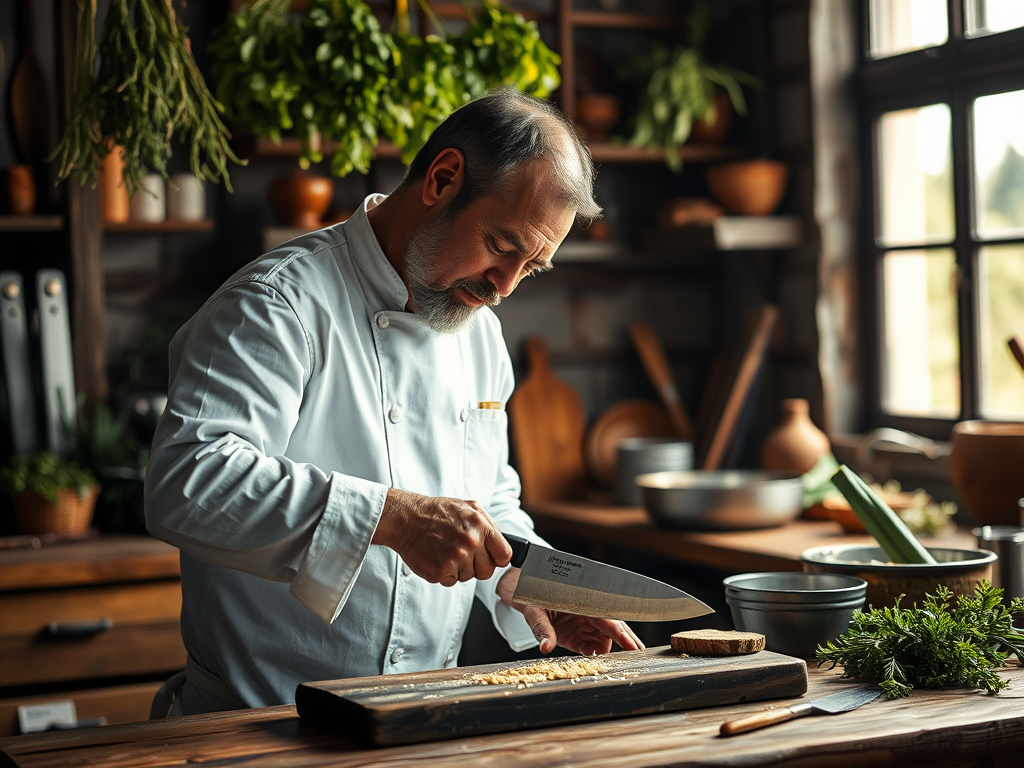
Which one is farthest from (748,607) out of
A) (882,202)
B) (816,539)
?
(882,202)

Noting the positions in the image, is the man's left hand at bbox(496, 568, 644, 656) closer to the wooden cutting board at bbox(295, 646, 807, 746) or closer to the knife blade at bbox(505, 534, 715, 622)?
the knife blade at bbox(505, 534, 715, 622)

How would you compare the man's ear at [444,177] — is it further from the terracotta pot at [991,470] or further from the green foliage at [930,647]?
the terracotta pot at [991,470]

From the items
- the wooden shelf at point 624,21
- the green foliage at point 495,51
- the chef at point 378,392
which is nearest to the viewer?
the chef at point 378,392

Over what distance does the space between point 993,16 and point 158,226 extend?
2.23 metres

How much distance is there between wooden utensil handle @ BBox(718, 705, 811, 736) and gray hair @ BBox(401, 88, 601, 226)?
29.8 inches

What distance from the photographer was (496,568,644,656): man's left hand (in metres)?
1.73

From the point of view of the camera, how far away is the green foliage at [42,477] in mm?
2846

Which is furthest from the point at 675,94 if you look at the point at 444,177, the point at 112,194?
the point at 444,177

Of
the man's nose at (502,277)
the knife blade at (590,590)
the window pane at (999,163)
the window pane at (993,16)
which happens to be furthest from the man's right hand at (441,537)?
the window pane at (993,16)

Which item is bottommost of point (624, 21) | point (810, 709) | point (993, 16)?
point (810, 709)

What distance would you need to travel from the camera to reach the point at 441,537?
4.67ft

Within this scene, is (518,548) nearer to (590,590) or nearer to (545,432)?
(590,590)

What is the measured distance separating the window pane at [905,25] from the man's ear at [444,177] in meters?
1.97

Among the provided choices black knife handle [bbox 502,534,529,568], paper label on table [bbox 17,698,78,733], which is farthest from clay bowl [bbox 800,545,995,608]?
paper label on table [bbox 17,698,78,733]
